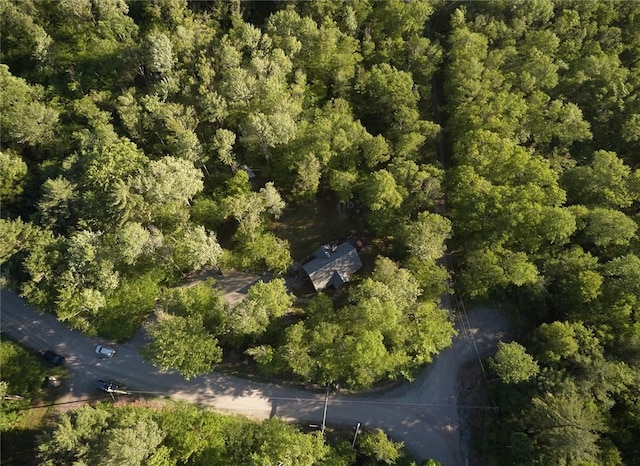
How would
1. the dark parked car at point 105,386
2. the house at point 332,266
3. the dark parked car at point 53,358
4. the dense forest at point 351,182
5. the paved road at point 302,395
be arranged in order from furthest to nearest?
1. the house at point 332,266
2. the dark parked car at point 53,358
3. the dark parked car at point 105,386
4. the paved road at point 302,395
5. the dense forest at point 351,182

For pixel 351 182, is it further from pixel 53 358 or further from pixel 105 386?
pixel 53 358

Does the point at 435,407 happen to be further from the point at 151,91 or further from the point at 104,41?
the point at 104,41

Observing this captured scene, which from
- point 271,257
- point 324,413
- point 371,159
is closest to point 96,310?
point 271,257

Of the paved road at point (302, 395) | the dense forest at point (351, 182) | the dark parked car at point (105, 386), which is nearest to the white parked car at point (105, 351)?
the paved road at point (302, 395)

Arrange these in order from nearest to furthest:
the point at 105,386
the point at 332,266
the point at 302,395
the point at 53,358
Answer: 1. the point at 105,386
2. the point at 302,395
3. the point at 53,358
4. the point at 332,266

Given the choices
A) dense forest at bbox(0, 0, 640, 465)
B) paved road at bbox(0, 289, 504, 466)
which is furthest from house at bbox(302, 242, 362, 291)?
paved road at bbox(0, 289, 504, 466)

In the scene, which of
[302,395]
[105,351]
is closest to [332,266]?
[302,395]

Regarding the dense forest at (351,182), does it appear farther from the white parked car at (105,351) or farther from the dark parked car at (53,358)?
the dark parked car at (53,358)
